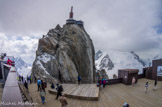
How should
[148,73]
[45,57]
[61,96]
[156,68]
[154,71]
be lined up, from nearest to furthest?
[61,96], [156,68], [154,71], [148,73], [45,57]

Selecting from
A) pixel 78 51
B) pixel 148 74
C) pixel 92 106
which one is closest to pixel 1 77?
pixel 92 106

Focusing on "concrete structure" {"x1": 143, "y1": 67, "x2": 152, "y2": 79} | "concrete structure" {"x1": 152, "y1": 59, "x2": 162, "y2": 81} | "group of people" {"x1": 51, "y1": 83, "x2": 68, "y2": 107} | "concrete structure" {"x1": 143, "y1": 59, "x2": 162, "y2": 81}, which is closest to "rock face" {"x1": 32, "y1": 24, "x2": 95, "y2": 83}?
"concrete structure" {"x1": 143, "y1": 67, "x2": 152, "y2": 79}

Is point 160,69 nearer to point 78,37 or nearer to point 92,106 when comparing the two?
point 92,106

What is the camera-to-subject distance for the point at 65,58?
30.3m

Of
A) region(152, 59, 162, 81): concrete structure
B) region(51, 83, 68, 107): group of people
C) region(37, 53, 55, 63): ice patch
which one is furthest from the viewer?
region(37, 53, 55, 63): ice patch

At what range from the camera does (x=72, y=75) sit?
2788 cm

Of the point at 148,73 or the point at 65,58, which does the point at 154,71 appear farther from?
the point at 65,58

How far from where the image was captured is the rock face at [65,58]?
27.8 metres

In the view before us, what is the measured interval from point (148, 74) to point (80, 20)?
4225 centimetres

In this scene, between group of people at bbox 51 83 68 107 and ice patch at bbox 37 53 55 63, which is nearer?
group of people at bbox 51 83 68 107

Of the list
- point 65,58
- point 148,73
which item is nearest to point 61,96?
point 148,73

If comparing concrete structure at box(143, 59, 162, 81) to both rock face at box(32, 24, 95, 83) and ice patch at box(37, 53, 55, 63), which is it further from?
ice patch at box(37, 53, 55, 63)

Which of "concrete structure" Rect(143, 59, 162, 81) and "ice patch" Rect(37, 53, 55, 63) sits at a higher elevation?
"ice patch" Rect(37, 53, 55, 63)

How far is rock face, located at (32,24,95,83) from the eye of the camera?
2777cm
